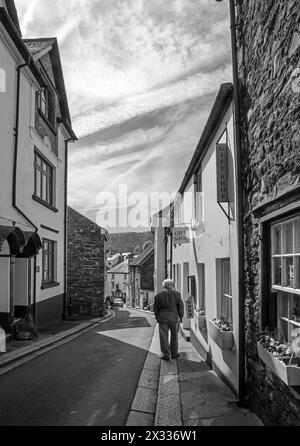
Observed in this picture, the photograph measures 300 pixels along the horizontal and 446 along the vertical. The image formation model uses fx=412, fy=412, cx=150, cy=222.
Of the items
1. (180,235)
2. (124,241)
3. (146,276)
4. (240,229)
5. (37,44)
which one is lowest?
(146,276)

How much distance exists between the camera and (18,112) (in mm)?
11078

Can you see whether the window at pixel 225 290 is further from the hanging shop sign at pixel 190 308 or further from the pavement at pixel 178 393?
the hanging shop sign at pixel 190 308

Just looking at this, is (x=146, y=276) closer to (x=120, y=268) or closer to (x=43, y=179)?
(x=43, y=179)

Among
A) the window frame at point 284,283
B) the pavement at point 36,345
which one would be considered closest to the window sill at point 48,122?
the pavement at point 36,345

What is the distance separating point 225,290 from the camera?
7000 mm

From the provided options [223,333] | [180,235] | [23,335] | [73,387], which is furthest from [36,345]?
[223,333]

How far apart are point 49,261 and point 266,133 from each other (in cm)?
1220

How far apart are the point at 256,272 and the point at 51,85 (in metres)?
13.0

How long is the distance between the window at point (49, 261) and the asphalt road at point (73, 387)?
4.97m

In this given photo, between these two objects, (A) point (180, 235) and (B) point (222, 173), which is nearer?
(B) point (222, 173)

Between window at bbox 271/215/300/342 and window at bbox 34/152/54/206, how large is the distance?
33.8ft

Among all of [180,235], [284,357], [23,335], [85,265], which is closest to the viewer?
[284,357]

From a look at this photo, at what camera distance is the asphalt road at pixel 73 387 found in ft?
15.9
